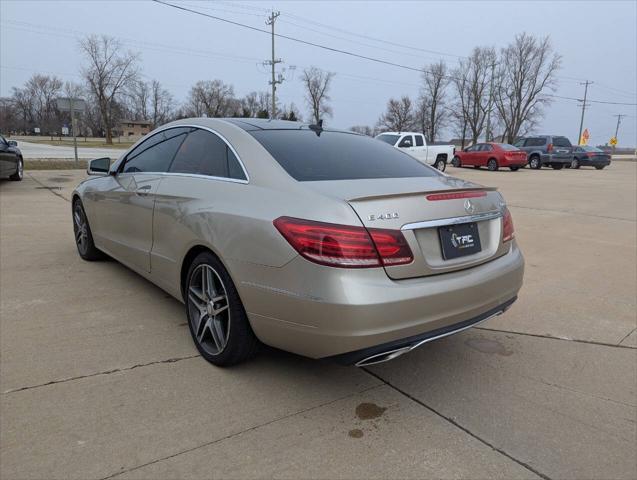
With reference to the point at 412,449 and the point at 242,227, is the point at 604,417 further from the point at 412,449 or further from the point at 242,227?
the point at 242,227

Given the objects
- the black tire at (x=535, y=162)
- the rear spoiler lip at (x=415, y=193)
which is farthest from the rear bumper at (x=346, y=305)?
the black tire at (x=535, y=162)

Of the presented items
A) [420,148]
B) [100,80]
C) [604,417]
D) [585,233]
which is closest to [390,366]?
[604,417]

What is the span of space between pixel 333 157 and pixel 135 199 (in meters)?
1.80

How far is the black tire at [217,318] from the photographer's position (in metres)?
2.80

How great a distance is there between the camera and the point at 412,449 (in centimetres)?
231

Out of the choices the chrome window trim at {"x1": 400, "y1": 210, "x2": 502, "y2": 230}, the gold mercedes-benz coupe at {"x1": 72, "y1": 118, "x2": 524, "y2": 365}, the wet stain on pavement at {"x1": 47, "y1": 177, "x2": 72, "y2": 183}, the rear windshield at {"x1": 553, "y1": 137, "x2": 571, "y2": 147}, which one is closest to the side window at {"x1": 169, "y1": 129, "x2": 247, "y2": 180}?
the gold mercedes-benz coupe at {"x1": 72, "y1": 118, "x2": 524, "y2": 365}

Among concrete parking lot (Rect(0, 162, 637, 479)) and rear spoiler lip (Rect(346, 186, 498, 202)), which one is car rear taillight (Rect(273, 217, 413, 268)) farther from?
concrete parking lot (Rect(0, 162, 637, 479))

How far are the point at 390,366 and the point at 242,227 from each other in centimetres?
136

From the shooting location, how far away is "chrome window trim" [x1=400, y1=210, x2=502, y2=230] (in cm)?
246

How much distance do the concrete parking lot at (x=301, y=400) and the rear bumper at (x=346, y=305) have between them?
44cm

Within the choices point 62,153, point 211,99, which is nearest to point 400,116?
point 211,99

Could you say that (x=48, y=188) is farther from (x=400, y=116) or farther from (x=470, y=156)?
(x=400, y=116)

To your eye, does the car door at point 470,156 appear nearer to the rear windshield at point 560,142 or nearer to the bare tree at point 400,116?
the rear windshield at point 560,142

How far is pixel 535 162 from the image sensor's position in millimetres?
29766
